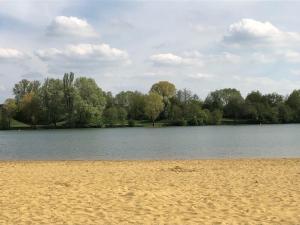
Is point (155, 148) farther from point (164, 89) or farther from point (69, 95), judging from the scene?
point (164, 89)

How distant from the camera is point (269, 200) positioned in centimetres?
1216

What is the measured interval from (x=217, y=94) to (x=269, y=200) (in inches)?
5252

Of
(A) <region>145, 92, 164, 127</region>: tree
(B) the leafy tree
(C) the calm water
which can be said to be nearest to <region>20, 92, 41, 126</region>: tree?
(A) <region>145, 92, 164, 127</region>: tree

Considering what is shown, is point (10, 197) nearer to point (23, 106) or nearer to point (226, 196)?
point (226, 196)

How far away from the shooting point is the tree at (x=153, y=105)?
12338 centimetres

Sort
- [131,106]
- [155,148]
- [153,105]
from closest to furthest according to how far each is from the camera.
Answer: [155,148] → [153,105] → [131,106]

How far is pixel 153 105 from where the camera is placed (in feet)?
405

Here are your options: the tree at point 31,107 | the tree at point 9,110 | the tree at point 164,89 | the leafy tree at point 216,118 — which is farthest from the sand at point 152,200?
the tree at point 164,89

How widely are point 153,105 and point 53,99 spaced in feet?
90.8

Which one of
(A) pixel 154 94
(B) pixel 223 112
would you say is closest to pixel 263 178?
(A) pixel 154 94

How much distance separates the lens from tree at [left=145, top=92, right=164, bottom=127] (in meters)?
123

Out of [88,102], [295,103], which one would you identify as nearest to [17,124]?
[88,102]

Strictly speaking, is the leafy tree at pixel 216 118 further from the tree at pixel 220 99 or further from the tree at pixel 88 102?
the tree at pixel 88 102

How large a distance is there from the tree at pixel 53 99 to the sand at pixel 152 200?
95.0 meters
